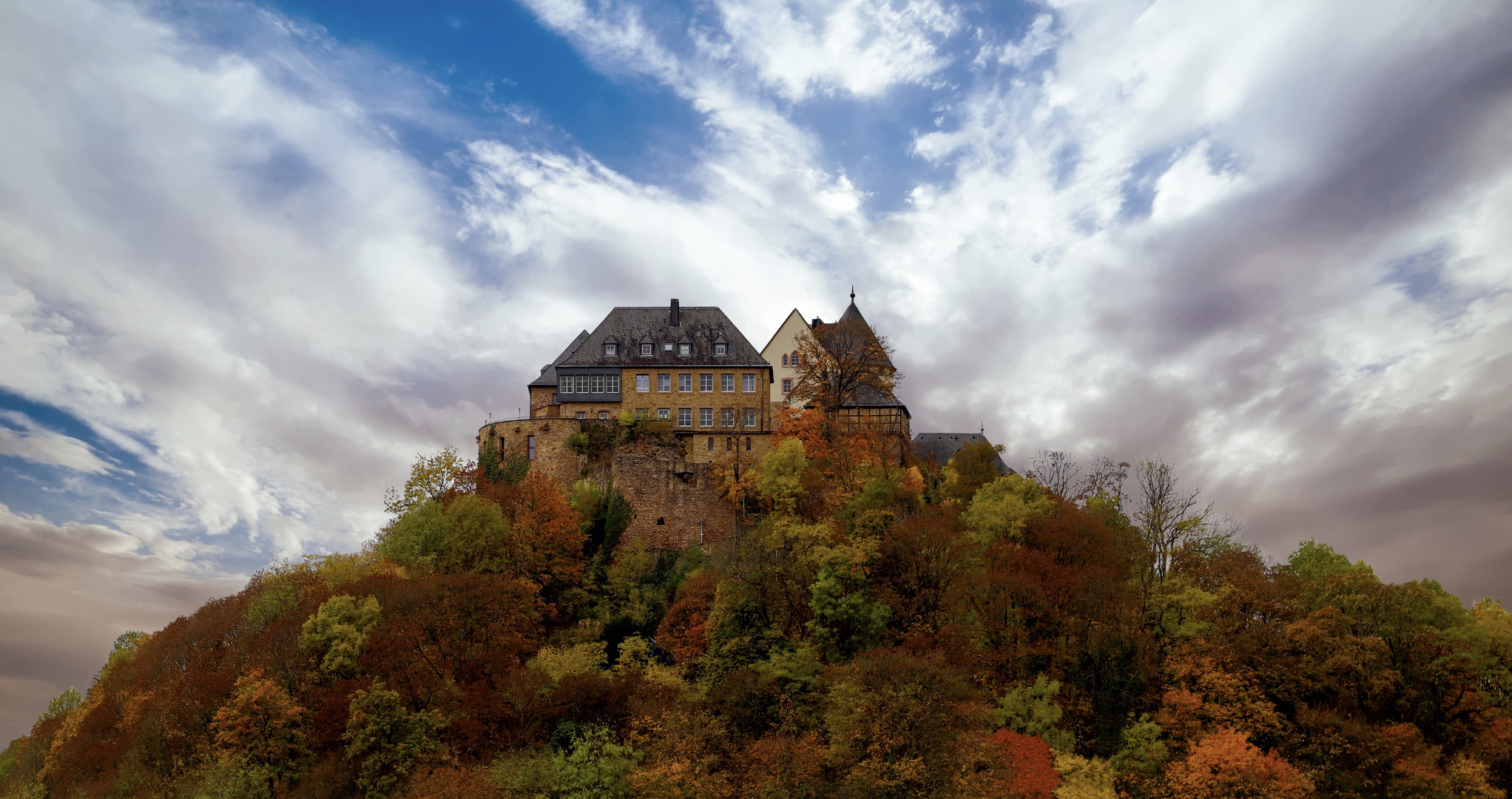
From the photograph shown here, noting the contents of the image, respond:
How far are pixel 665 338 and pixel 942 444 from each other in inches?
866

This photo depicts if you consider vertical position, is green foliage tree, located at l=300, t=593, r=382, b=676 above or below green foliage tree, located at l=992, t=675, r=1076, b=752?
above

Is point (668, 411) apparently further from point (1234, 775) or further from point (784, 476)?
point (1234, 775)

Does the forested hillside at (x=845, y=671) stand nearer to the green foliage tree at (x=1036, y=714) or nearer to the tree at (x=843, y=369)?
the green foliage tree at (x=1036, y=714)

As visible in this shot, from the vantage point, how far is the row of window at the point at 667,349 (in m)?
72.0

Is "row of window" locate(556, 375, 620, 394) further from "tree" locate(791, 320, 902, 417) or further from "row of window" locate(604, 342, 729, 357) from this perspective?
"tree" locate(791, 320, 902, 417)

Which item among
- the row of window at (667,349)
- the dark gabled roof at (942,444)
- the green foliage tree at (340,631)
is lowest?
the green foliage tree at (340,631)

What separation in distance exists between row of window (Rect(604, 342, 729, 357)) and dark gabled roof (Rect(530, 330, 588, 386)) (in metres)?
2.33

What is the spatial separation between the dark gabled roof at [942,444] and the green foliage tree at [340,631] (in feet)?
129

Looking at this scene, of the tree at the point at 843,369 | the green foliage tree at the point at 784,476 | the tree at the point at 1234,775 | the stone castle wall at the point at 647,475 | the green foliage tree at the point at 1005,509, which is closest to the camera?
the tree at the point at 1234,775

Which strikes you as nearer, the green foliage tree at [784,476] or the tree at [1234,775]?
the tree at [1234,775]

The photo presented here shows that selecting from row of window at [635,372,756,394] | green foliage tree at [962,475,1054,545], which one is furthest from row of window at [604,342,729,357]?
green foliage tree at [962,475,1054,545]

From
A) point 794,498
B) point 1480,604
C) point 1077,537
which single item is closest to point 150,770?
point 794,498

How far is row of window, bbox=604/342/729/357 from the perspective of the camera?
236ft

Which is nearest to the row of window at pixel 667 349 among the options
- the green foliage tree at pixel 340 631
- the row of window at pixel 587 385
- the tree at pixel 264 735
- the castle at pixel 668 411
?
the castle at pixel 668 411
